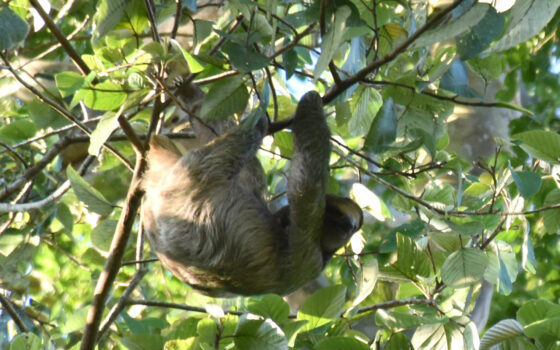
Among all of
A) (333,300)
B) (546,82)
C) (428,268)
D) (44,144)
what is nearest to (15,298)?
(44,144)

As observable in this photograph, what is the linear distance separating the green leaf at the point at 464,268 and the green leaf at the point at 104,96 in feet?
5.22

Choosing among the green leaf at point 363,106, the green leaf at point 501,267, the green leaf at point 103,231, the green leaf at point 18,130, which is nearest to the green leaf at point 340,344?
the green leaf at point 501,267

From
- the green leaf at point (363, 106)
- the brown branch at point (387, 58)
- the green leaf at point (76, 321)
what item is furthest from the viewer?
the green leaf at point (76, 321)

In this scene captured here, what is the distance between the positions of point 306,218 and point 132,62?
120 centimetres

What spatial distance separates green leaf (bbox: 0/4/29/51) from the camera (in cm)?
264

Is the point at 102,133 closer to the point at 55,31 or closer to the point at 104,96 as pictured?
the point at 104,96

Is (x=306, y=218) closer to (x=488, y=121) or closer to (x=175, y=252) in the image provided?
(x=175, y=252)

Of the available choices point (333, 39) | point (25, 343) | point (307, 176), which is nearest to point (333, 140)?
point (307, 176)

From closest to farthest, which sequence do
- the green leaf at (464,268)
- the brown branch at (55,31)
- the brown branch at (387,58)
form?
the brown branch at (387,58) < the brown branch at (55,31) < the green leaf at (464,268)

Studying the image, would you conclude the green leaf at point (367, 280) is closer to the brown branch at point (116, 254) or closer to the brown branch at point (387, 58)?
the brown branch at point (387, 58)

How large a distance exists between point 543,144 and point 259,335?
1573mm

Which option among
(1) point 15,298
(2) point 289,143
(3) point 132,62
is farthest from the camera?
(1) point 15,298

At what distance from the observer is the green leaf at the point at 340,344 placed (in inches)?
125

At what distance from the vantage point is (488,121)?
655 cm
